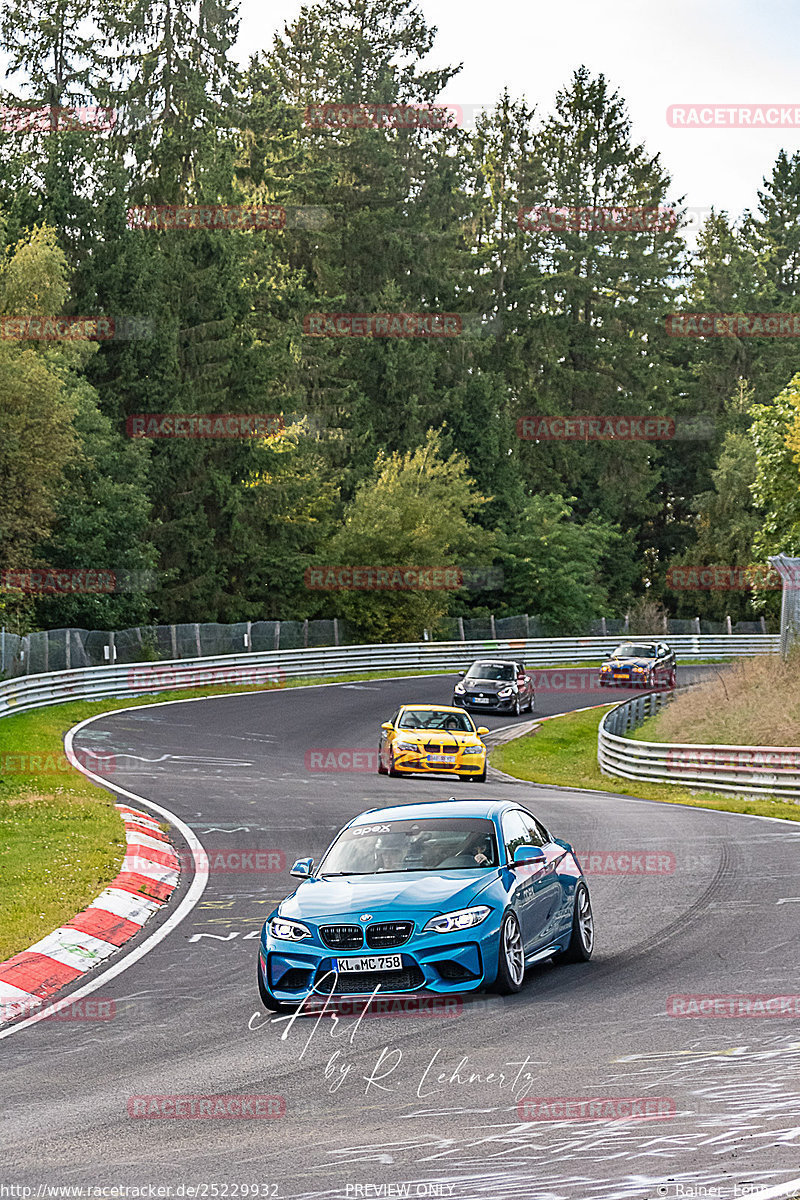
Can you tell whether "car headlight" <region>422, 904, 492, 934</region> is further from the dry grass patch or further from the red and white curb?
the dry grass patch

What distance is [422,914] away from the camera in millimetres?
9812

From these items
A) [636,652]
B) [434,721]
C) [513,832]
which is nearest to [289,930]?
[513,832]

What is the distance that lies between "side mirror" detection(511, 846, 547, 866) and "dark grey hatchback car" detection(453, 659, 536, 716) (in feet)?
105

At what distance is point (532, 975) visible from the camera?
11148 mm

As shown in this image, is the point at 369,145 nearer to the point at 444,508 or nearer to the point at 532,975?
the point at 444,508

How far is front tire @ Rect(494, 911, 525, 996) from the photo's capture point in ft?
32.7

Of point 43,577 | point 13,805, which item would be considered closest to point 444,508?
point 43,577

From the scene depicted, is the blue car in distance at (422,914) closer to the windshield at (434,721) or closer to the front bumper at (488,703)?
the windshield at (434,721)

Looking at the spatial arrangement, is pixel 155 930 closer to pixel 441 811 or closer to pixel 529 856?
pixel 441 811

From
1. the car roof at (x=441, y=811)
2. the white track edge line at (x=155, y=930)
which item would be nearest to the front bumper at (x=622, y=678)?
the white track edge line at (x=155, y=930)

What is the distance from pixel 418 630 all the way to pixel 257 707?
2200 cm

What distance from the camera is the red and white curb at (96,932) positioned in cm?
1098

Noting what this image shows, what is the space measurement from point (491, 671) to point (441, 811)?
3291 centimetres

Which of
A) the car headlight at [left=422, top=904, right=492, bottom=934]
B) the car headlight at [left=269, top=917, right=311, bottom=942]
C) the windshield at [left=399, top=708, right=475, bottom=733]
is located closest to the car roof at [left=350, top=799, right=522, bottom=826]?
the car headlight at [left=422, top=904, right=492, bottom=934]
